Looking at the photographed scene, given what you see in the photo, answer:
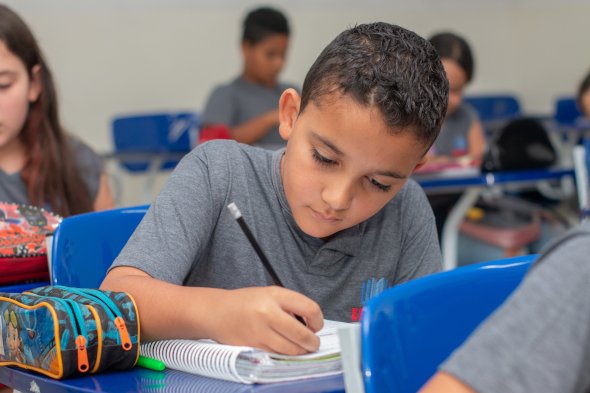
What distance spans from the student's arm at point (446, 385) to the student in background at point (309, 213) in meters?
0.31

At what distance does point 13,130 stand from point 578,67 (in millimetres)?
4948

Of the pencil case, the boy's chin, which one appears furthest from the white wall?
the boy's chin

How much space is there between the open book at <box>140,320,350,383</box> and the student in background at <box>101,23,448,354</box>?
0.02 meters

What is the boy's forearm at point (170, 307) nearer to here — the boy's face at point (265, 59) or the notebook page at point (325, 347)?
the notebook page at point (325, 347)

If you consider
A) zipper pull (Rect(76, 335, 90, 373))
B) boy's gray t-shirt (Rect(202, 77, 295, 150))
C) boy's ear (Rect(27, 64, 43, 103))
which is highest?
boy's ear (Rect(27, 64, 43, 103))

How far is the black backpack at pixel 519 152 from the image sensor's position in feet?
10.6

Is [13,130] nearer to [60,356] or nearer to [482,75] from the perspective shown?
[60,356]

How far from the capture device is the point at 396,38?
1185 millimetres

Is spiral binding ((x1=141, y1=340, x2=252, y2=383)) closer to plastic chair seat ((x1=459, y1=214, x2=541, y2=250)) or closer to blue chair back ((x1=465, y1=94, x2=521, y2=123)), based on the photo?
plastic chair seat ((x1=459, y1=214, x2=541, y2=250))

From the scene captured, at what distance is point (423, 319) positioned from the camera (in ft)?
3.09

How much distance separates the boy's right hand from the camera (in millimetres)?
958

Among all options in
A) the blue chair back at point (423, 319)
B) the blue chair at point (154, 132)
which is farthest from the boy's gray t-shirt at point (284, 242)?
the blue chair at point (154, 132)

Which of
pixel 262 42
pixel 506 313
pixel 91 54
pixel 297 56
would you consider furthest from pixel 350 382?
pixel 297 56

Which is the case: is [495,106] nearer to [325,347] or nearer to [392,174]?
[392,174]
